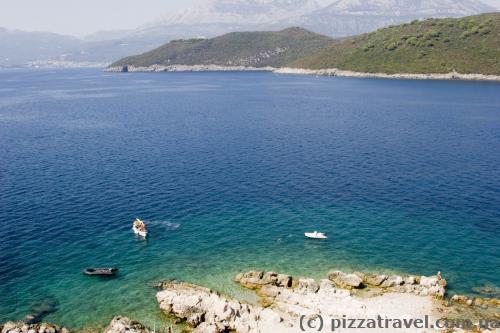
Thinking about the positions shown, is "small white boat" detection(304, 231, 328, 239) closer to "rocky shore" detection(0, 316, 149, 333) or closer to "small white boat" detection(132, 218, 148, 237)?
"small white boat" detection(132, 218, 148, 237)

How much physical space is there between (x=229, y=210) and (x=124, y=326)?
40.5 meters

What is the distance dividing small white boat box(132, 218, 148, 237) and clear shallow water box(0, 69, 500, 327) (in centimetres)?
164

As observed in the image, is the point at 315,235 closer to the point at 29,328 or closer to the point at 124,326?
the point at 124,326

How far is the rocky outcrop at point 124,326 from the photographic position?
50219mm

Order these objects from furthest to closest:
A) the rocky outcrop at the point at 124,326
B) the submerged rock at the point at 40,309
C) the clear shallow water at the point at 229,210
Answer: the clear shallow water at the point at 229,210 → the submerged rock at the point at 40,309 → the rocky outcrop at the point at 124,326

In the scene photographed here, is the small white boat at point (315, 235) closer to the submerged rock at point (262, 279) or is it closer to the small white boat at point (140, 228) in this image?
the submerged rock at point (262, 279)

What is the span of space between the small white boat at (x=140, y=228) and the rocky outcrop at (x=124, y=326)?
24803 millimetres

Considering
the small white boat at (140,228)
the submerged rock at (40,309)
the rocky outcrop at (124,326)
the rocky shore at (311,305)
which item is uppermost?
the small white boat at (140,228)

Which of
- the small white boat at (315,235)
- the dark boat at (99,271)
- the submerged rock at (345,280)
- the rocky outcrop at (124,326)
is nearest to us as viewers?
the rocky outcrop at (124,326)

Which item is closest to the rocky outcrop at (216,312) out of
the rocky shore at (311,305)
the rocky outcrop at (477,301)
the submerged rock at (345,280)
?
the rocky shore at (311,305)

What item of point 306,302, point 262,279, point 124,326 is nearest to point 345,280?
point 306,302

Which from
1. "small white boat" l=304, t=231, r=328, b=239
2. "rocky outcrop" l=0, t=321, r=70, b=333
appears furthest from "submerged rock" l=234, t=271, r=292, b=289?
"rocky outcrop" l=0, t=321, r=70, b=333

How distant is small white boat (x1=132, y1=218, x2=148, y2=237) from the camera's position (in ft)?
252

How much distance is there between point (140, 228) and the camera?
77.1 metres
